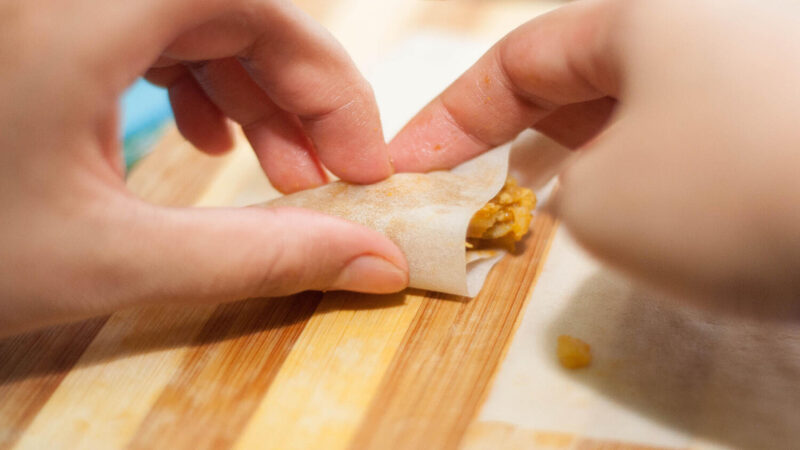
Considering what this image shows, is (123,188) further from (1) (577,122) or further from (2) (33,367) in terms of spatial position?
(1) (577,122)

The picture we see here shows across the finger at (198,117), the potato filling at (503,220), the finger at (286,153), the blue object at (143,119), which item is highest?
the finger at (198,117)

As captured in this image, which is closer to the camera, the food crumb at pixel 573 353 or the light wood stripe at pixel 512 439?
the light wood stripe at pixel 512 439

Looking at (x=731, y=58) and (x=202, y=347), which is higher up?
(x=731, y=58)

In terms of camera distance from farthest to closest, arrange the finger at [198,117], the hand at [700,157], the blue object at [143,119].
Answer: the blue object at [143,119], the finger at [198,117], the hand at [700,157]

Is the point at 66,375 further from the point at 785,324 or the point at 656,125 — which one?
the point at 785,324

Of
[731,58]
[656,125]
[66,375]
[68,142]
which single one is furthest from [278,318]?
[731,58]

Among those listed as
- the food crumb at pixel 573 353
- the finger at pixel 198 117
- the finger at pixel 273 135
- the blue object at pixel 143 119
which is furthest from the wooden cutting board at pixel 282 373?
the blue object at pixel 143 119

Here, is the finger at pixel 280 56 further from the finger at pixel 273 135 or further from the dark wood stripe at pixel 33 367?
the dark wood stripe at pixel 33 367
